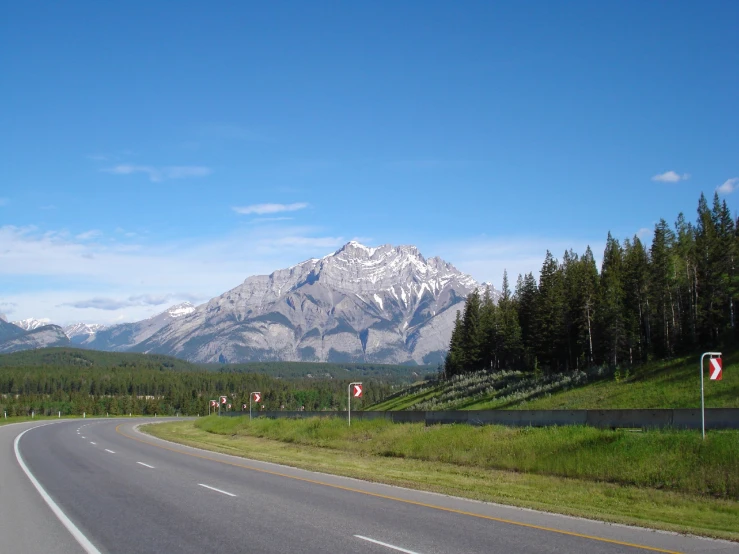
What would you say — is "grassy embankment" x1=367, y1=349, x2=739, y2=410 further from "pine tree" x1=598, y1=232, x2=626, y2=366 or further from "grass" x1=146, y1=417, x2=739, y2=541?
"grass" x1=146, y1=417, x2=739, y2=541

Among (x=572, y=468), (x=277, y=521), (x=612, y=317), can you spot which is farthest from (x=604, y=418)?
(x=612, y=317)

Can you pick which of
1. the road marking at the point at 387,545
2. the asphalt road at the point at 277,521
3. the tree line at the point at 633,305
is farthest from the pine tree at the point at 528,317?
the road marking at the point at 387,545

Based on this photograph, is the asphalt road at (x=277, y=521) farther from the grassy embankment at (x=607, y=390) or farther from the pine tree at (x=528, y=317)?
the pine tree at (x=528, y=317)

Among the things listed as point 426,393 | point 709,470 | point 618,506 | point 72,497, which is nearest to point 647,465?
point 709,470

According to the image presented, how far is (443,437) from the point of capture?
29.0m

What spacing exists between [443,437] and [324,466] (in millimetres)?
5417

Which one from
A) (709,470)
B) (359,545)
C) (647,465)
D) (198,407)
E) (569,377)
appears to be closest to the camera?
(359,545)

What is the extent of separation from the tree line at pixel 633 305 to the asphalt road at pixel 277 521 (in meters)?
60.7

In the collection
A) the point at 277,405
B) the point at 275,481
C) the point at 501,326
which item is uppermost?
the point at 501,326

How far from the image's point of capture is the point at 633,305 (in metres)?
83.9

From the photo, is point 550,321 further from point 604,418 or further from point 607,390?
point 604,418

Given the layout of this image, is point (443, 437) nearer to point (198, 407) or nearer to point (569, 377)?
point (569, 377)

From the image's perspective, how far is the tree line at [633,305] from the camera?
73.9 m

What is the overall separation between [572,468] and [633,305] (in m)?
68.1
